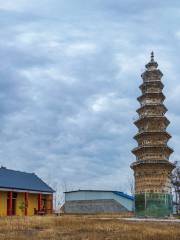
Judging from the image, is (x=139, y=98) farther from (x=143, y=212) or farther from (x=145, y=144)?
(x=143, y=212)

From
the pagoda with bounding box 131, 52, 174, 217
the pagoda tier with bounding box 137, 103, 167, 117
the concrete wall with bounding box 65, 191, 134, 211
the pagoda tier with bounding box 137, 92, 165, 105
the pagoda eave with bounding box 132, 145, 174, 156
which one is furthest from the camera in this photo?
the pagoda tier with bounding box 137, 92, 165, 105

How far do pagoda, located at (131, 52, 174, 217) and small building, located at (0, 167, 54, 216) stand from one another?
561 inches

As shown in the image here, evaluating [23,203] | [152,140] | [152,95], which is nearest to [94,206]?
[152,140]

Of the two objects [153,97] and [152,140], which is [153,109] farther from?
[152,140]

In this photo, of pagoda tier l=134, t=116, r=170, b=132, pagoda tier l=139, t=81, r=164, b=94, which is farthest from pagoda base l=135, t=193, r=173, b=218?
pagoda tier l=139, t=81, r=164, b=94

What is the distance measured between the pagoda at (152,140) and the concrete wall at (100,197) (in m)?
3.13

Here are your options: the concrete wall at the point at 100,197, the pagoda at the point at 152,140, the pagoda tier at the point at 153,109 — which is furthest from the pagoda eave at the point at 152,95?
the concrete wall at the point at 100,197

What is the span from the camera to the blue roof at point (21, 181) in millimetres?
53469

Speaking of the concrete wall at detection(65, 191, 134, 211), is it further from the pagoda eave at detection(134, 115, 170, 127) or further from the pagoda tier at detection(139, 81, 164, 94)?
the pagoda tier at detection(139, 81, 164, 94)

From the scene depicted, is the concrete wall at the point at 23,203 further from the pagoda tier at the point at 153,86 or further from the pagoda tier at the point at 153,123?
the pagoda tier at the point at 153,86

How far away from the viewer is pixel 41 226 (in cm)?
2850

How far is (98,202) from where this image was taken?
73.5 meters

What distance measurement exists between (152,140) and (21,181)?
23761mm

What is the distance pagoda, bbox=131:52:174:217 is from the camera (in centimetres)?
6969
